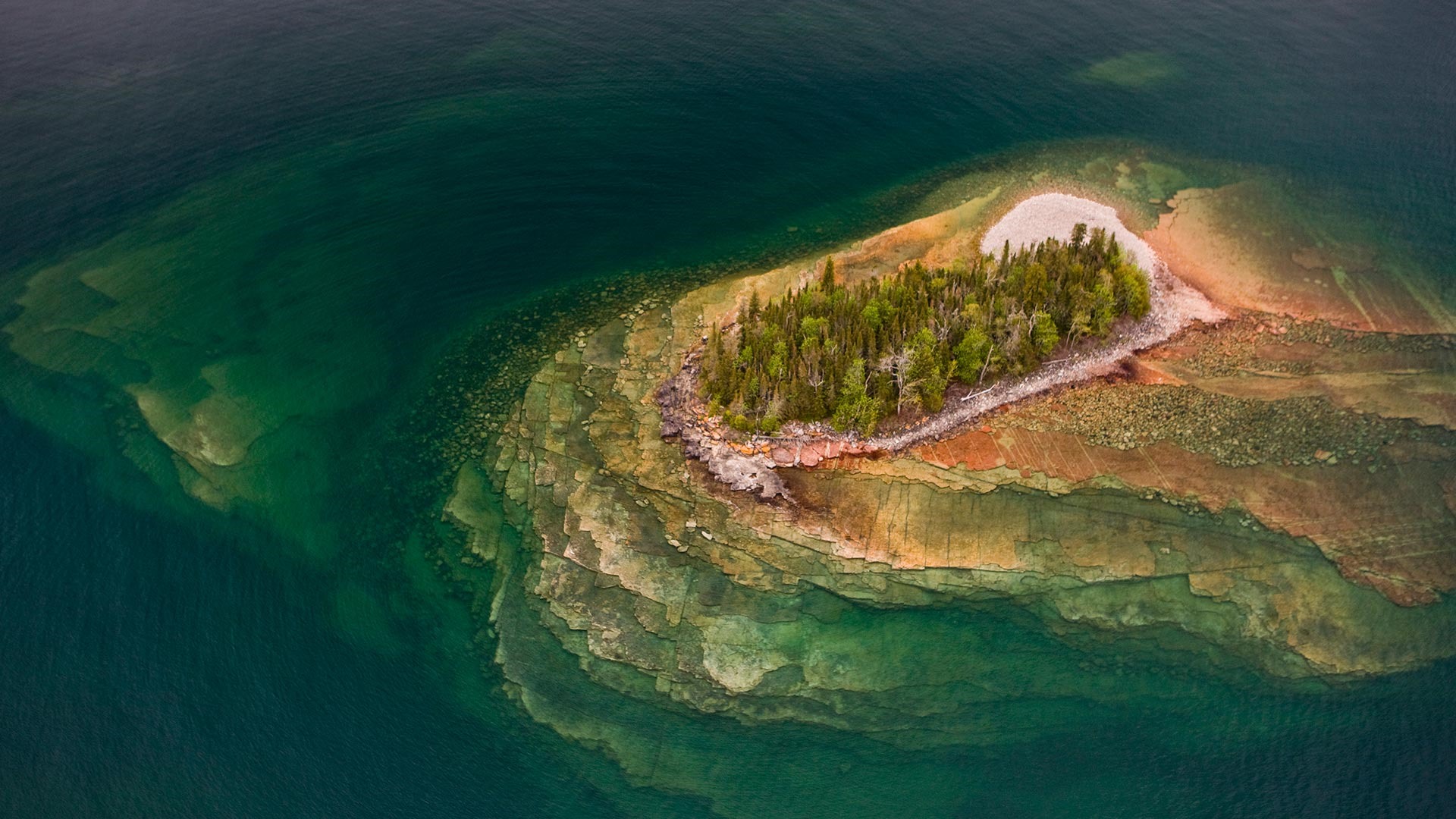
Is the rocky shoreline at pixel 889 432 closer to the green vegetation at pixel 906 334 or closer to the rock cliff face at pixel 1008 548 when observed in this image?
the rock cliff face at pixel 1008 548

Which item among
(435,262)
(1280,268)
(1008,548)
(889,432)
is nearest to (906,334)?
(889,432)

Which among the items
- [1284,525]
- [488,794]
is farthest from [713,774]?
[1284,525]

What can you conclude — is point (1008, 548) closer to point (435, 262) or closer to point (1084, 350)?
point (1084, 350)

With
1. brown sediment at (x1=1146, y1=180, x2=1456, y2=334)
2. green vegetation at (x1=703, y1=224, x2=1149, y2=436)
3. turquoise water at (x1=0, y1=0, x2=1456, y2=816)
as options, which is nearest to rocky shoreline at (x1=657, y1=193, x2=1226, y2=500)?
green vegetation at (x1=703, y1=224, x2=1149, y2=436)

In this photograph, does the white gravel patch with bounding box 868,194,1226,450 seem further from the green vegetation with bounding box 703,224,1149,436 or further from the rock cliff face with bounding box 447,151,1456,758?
the rock cliff face with bounding box 447,151,1456,758

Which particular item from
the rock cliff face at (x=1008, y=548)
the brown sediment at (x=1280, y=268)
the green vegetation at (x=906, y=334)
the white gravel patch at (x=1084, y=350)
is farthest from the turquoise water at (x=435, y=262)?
the green vegetation at (x=906, y=334)

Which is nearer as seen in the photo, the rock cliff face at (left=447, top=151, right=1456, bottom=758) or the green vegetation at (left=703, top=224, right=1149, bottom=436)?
the rock cliff face at (left=447, top=151, right=1456, bottom=758)
